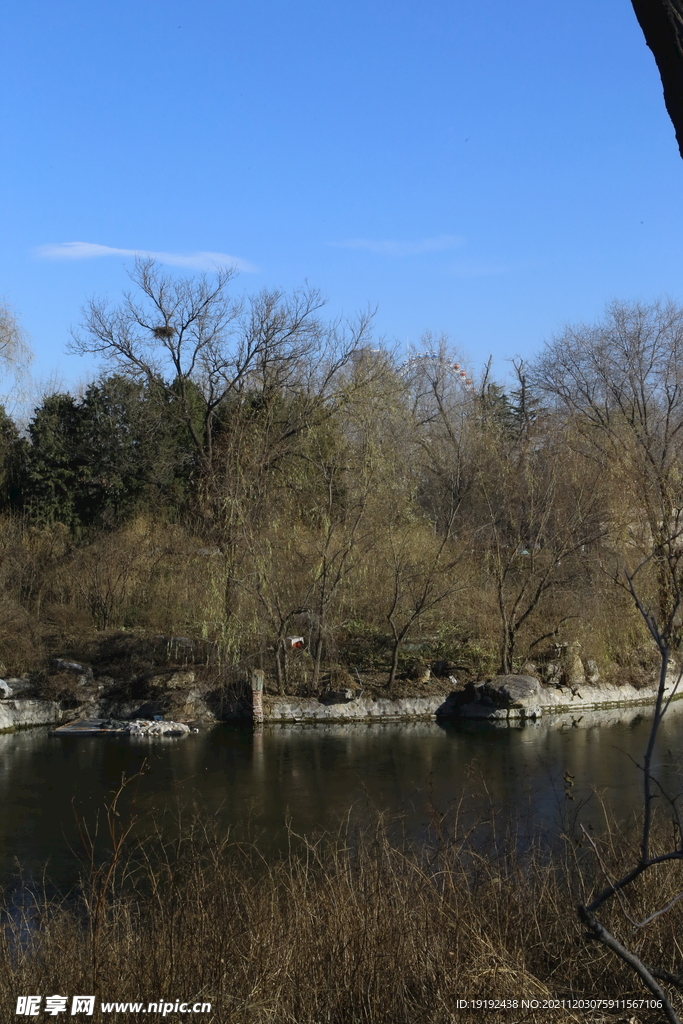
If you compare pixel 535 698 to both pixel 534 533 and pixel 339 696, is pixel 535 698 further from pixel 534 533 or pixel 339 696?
pixel 339 696

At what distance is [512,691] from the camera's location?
17.7 m

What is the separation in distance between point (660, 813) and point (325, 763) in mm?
6010

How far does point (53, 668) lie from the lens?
59.1ft

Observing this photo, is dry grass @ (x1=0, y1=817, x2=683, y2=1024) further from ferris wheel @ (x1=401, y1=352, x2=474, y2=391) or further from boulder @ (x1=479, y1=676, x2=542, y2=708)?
ferris wheel @ (x1=401, y1=352, x2=474, y2=391)

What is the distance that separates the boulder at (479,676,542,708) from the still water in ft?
2.00

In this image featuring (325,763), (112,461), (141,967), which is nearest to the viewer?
(141,967)

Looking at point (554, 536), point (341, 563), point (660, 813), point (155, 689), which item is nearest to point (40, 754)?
point (155, 689)

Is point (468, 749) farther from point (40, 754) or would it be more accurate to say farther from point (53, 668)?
point (53, 668)

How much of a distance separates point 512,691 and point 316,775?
5.75 meters

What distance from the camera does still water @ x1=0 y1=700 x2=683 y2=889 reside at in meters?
10.7

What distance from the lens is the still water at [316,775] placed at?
1066 cm

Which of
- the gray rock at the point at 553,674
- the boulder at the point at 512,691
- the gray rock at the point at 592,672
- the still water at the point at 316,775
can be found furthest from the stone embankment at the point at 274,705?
the gray rock at the point at 592,672

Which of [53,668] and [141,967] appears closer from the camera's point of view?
[141,967]

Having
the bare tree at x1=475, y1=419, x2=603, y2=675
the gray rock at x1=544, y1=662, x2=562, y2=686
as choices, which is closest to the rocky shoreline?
the gray rock at x1=544, y1=662, x2=562, y2=686
